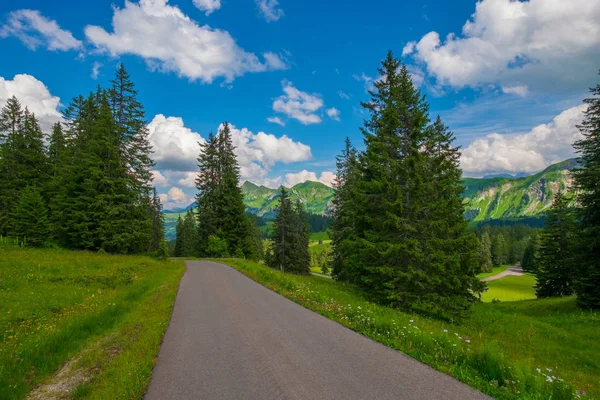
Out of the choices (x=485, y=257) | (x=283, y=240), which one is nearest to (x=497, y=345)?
(x=485, y=257)

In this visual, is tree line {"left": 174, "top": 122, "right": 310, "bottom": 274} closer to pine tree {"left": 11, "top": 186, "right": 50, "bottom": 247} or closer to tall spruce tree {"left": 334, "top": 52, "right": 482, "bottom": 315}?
pine tree {"left": 11, "top": 186, "right": 50, "bottom": 247}

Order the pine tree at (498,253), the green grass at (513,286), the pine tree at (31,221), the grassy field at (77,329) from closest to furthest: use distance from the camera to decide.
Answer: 1. the grassy field at (77,329)
2. the pine tree at (31,221)
3. the green grass at (513,286)
4. the pine tree at (498,253)

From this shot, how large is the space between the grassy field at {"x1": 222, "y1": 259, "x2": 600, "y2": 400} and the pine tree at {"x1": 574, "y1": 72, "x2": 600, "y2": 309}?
200cm

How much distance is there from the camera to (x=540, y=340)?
14977 mm

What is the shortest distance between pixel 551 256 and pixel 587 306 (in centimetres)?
1581

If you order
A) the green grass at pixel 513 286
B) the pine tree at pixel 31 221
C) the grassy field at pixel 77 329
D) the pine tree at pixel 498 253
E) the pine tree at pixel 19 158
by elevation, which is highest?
the pine tree at pixel 19 158

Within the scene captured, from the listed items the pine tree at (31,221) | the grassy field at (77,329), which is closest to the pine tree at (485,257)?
the grassy field at (77,329)

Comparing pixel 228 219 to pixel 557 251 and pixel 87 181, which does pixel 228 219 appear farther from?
pixel 557 251

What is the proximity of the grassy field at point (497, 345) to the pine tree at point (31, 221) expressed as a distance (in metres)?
22.6

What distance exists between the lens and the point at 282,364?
19.5ft

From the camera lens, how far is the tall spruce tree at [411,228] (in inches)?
615

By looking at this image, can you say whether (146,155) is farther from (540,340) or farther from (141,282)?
(540,340)

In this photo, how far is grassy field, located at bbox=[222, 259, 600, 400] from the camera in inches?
197

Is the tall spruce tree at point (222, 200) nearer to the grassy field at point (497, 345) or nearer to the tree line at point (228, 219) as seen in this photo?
the tree line at point (228, 219)
